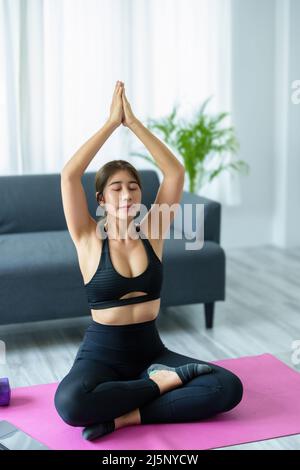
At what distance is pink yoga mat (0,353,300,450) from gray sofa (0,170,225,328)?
57cm

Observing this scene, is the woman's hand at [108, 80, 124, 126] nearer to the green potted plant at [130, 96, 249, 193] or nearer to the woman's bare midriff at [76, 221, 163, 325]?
the woman's bare midriff at [76, 221, 163, 325]

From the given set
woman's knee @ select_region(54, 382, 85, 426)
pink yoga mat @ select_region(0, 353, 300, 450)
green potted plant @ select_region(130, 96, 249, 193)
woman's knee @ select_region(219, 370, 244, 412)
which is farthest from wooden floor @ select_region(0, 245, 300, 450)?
green potted plant @ select_region(130, 96, 249, 193)

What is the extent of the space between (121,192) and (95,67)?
2436 millimetres

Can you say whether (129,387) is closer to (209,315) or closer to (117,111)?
(117,111)

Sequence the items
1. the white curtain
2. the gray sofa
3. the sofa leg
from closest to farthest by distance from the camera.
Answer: the gray sofa < the sofa leg < the white curtain

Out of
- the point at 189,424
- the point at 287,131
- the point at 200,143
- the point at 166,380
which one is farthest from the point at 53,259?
the point at 287,131

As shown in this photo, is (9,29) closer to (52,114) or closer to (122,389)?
(52,114)

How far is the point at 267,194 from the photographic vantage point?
5836 millimetres

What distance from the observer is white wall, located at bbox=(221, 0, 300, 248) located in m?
5.45

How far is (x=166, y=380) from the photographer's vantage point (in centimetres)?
276

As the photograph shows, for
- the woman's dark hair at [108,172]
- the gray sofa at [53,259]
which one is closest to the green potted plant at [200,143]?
the gray sofa at [53,259]

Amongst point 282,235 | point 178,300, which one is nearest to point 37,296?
point 178,300

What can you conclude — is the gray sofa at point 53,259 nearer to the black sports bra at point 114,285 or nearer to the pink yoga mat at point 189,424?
the pink yoga mat at point 189,424

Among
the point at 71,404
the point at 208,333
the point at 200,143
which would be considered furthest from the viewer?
the point at 200,143
